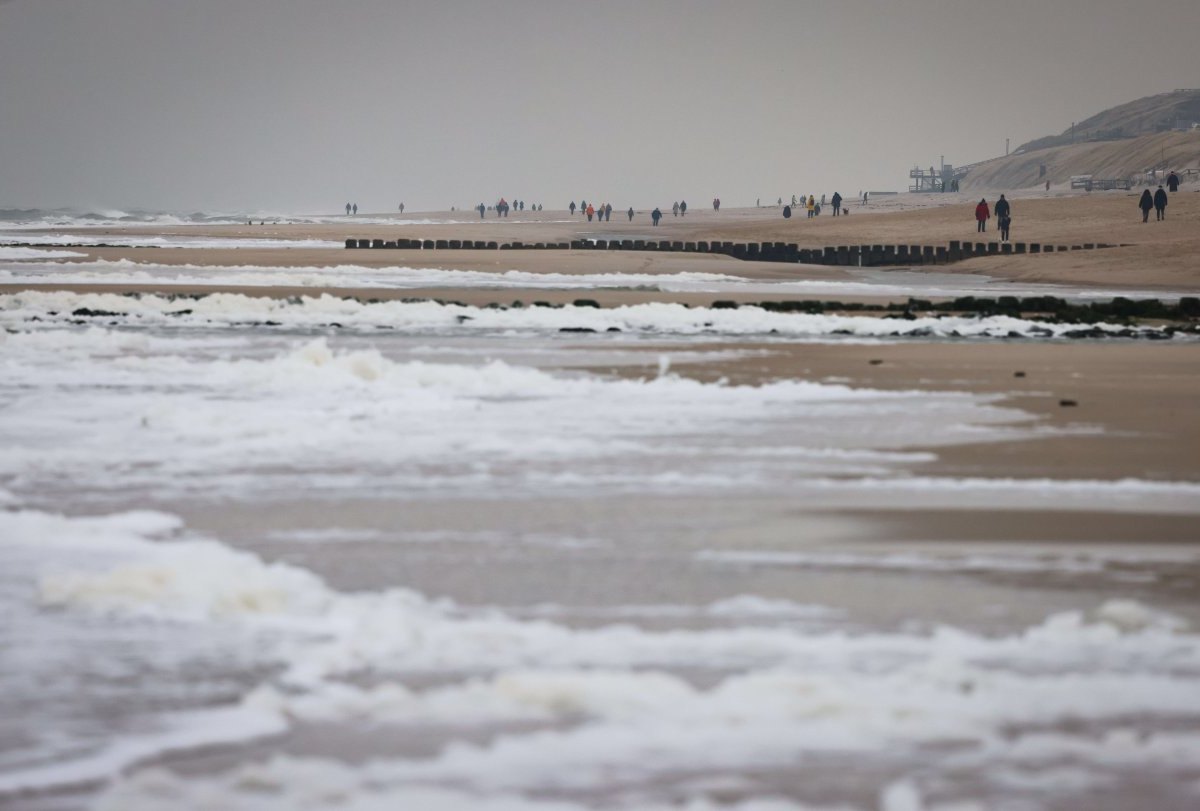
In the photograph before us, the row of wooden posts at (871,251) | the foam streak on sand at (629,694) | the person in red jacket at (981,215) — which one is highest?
the person in red jacket at (981,215)

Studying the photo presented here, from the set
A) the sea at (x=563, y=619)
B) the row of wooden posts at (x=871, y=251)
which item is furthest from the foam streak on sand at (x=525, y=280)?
the sea at (x=563, y=619)

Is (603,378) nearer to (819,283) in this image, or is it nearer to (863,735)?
(863,735)

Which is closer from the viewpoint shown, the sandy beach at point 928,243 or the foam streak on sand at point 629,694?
the foam streak on sand at point 629,694

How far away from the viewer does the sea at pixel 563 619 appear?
4051mm

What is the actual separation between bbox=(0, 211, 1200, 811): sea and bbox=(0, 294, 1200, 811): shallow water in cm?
2

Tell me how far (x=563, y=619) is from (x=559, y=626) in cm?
9

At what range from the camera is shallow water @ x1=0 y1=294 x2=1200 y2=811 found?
405cm

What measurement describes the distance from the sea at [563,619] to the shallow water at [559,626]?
2cm

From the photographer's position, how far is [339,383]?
12.2m

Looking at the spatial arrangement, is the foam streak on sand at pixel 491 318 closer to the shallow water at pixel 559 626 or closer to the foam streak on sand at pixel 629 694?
the shallow water at pixel 559 626

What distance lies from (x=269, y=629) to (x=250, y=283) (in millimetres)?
23461

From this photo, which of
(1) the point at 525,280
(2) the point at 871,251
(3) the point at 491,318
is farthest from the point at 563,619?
(2) the point at 871,251

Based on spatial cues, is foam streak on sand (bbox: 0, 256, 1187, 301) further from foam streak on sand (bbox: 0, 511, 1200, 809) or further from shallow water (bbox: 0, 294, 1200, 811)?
foam streak on sand (bbox: 0, 511, 1200, 809)

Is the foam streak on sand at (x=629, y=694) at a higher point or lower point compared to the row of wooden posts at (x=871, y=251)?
higher
